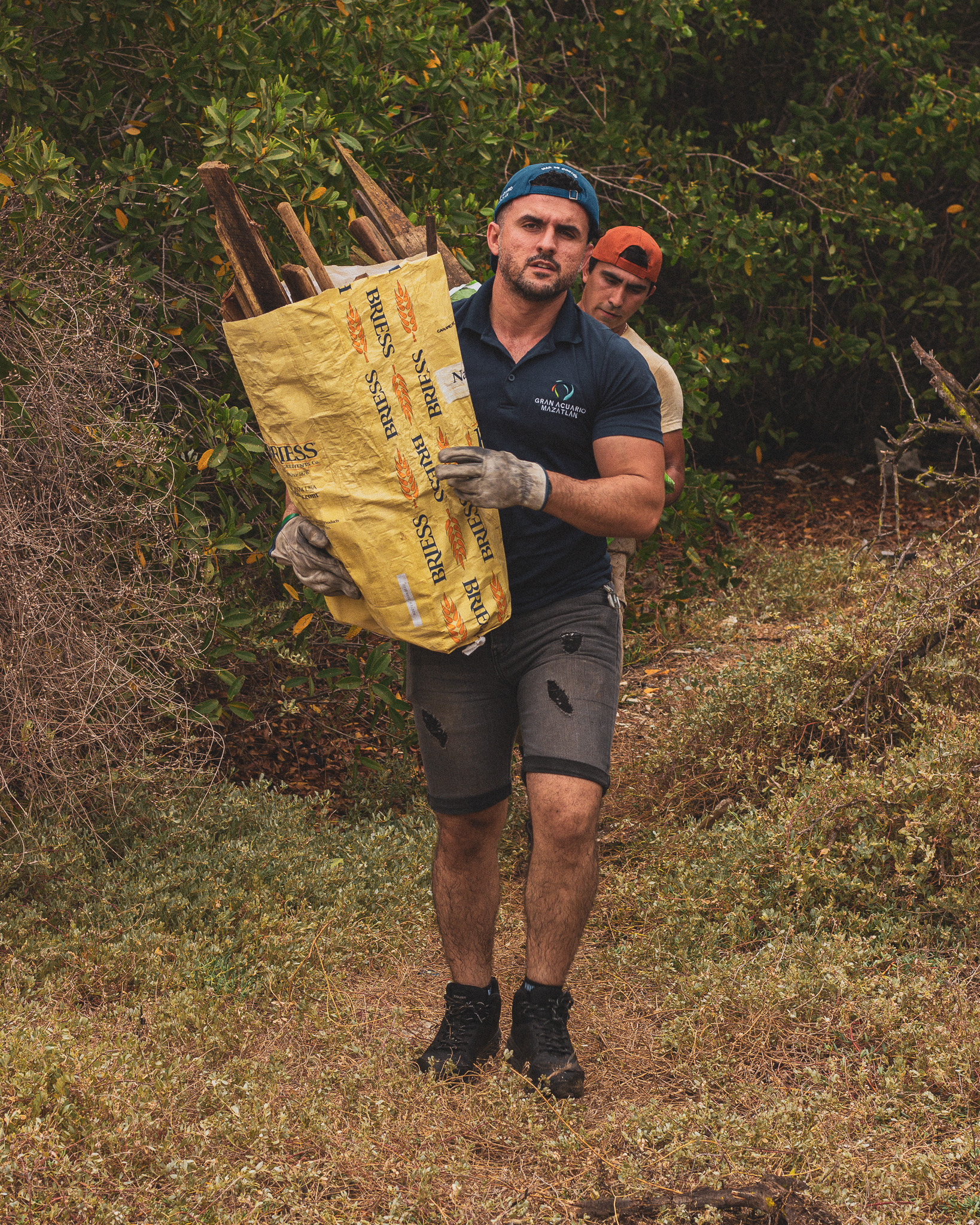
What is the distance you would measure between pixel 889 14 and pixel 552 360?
22.1ft

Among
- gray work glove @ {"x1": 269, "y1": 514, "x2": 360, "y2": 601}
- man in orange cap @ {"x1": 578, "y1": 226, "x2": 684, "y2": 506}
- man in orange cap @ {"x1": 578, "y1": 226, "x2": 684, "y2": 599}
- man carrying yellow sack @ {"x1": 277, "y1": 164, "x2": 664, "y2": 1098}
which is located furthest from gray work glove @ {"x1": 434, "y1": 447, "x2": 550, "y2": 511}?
man in orange cap @ {"x1": 578, "y1": 226, "x2": 684, "y2": 506}

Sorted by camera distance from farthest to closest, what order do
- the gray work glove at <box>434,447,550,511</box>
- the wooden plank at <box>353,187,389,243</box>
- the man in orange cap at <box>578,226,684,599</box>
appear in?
1. the man in orange cap at <box>578,226,684,599</box>
2. the wooden plank at <box>353,187,389,243</box>
3. the gray work glove at <box>434,447,550,511</box>

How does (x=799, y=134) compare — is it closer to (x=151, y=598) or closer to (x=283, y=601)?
(x=283, y=601)

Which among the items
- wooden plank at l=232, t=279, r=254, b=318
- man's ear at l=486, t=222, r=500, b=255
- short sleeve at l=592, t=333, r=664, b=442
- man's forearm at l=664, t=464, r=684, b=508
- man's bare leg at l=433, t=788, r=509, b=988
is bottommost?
man's bare leg at l=433, t=788, r=509, b=988

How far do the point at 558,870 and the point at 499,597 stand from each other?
66 centimetres

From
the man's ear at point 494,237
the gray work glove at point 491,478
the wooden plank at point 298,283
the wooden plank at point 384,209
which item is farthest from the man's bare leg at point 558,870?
the wooden plank at point 384,209

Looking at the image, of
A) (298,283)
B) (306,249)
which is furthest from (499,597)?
(306,249)

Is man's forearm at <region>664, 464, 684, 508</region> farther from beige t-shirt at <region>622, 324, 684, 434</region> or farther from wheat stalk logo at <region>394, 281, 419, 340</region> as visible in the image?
wheat stalk logo at <region>394, 281, 419, 340</region>

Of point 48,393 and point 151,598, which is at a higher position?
point 48,393

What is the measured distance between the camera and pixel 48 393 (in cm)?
385

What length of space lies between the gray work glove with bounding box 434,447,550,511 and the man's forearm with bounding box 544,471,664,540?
0.15 feet

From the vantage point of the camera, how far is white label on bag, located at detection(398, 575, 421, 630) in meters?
2.77

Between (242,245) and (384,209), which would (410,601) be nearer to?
(242,245)

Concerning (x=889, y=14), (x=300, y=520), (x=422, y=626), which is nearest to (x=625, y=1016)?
(x=422, y=626)
